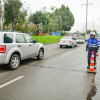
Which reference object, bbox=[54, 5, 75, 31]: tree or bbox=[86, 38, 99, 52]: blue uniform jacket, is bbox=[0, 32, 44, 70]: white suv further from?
bbox=[54, 5, 75, 31]: tree

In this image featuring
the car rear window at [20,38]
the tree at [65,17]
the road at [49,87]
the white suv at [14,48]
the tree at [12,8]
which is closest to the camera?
the road at [49,87]

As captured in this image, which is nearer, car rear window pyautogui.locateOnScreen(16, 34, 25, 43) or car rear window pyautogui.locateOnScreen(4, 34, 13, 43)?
car rear window pyautogui.locateOnScreen(4, 34, 13, 43)

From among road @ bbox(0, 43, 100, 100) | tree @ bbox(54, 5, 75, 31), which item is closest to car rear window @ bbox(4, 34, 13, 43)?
road @ bbox(0, 43, 100, 100)

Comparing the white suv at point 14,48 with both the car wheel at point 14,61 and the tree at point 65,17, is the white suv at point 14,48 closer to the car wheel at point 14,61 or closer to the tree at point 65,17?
the car wheel at point 14,61

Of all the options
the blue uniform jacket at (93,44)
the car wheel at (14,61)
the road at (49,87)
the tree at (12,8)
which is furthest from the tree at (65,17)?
the road at (49,87)

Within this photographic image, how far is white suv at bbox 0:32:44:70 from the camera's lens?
6.14 meters

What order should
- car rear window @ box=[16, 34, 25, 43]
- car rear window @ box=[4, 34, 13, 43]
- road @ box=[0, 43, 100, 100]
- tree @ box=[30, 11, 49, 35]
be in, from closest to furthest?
road @ box=[0, 43, 100, 100]
car rear window @ box=[4, 34, 13, 43]
car rear window @ box=[16, 34, 25, 43]
tree @ box=[30, 11, 49, 35]

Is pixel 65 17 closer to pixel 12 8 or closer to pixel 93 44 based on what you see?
pixel 12 8

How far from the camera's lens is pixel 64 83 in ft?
16.1

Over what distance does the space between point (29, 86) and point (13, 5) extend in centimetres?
2353

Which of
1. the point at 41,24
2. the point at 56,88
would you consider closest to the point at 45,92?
the point at 56,88

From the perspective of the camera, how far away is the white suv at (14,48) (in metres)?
6.14

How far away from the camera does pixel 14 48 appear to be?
6570mm

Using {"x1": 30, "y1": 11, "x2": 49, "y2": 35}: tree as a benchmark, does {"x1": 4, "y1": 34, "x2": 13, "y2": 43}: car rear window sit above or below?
below
